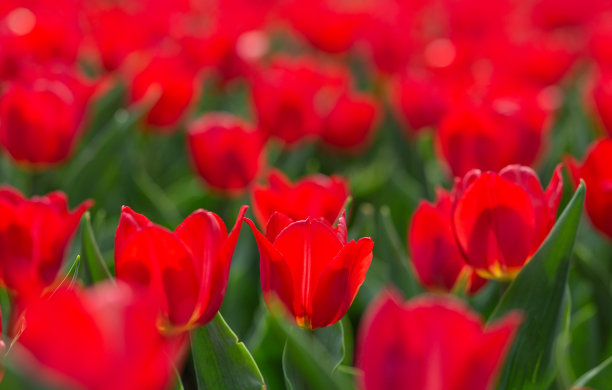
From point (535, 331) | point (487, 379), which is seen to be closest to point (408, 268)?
point (535, 331)

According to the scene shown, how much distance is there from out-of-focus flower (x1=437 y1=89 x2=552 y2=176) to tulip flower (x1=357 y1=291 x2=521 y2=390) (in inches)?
30.3

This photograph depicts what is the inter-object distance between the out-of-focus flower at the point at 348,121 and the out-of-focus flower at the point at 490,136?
0.27m

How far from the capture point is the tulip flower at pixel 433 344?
1.63 ft

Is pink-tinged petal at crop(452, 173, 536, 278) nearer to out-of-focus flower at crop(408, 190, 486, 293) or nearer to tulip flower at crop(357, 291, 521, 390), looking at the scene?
out-of-focus flower at crop(408, 190, 486, 293)

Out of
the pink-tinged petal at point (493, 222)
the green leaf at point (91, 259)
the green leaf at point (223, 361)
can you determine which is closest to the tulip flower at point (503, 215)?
the pink-tinged petal at point (493, 222)

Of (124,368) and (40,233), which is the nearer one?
(124,368)

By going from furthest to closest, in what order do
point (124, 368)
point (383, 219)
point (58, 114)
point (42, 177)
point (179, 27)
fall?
point (179, 27), point (42, 177), point (58, 114), point (383, 219), point (124, 368)

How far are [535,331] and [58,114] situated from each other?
0.79 meters

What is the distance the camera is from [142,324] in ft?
1.39

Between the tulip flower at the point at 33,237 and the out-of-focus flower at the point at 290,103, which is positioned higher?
the tulip flower at the point at 33,237

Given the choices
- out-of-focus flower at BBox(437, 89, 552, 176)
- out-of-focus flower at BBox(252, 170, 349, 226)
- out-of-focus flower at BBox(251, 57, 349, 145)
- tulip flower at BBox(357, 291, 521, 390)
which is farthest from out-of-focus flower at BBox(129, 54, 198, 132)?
tulip flower at BBox(357, 291, 521, 390)

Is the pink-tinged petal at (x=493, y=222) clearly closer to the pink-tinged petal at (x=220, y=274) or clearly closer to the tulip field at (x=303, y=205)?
the tulip field at (x=303, y=205)

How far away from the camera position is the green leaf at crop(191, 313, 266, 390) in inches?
29.7

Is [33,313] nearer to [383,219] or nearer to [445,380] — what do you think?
[445,380]
